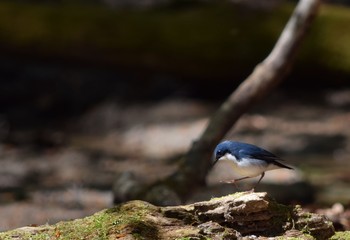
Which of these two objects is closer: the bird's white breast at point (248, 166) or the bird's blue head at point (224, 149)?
the bird's white breast at point (248, 166)

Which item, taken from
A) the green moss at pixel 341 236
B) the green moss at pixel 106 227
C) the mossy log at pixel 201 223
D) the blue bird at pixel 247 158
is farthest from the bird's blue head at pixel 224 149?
the green moss at pixel 341 236

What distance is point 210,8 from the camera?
1109cm

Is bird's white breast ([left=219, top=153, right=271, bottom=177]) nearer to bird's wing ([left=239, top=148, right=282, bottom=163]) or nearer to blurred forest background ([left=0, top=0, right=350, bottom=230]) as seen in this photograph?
bird's wing ([left=239, top=148, right=282, bottom=163])

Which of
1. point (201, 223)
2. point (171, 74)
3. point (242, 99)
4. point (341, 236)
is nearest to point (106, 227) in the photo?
point (201, 223)

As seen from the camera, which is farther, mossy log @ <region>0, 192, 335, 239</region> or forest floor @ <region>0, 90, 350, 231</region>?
forest floor @ <region>0, 90, 350, 231</region>

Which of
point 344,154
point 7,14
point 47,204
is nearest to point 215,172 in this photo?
point 344,154

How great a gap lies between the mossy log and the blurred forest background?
4.74m

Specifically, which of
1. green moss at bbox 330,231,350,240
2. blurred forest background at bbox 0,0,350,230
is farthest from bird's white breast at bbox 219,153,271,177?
blurred forest background at bbox 0,0,350,230

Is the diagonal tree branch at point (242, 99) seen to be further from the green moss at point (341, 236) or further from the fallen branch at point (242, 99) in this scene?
the green moss at point (341, 236)

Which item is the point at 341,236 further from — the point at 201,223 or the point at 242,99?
the point at 242,99

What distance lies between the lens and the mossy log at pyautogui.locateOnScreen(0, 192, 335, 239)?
363 cm

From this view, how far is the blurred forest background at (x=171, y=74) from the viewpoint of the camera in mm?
10055

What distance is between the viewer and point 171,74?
1131 cm

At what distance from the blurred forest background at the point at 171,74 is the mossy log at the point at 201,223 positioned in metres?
4.74
